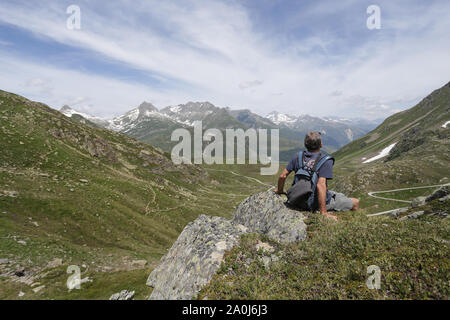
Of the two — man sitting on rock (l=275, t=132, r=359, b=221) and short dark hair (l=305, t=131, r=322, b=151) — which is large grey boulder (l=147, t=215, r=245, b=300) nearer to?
man sitting on rock (l=275, t=132, r=359, b=221)

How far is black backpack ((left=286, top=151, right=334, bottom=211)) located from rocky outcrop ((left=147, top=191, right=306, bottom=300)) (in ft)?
2.90

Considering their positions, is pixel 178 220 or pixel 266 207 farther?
pixel 178 220

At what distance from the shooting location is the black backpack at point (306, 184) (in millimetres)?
11164

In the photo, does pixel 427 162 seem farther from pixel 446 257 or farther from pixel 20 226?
pixel 20 226

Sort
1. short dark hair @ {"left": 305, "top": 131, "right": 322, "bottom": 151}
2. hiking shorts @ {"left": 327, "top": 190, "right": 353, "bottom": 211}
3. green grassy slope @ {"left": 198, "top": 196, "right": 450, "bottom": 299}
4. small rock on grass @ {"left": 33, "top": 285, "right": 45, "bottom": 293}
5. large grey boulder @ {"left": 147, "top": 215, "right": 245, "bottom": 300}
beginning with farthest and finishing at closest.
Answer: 1. small rock on grass @ {"left": 33, "top": 285, "right": 45, "bottom": 293}
2. hiking shorts @ {"left": 327, "top": 190, "right": 353, "bottom": 211}
3. short dark hair @ {"left": 305, "top": 131, "right": 322, "bottom": 151}
4. large grey boulder @ {"left": 147, "top": 215, "right": 245, "bottom": 300}
5. green grassy slope @ {"left": 198, "top": 196, "right": 450, "bottom": 299}

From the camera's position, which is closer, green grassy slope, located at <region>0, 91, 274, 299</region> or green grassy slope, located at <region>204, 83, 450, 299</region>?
green grassy slope, located at <region>204, 83, 450, 299</region>

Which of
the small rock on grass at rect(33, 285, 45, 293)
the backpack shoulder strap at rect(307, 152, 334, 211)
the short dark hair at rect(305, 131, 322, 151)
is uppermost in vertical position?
the short dark hair at rect(305, 131, 322, 151)

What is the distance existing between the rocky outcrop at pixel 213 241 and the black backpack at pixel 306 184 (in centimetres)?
88

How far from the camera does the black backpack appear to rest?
11164mm

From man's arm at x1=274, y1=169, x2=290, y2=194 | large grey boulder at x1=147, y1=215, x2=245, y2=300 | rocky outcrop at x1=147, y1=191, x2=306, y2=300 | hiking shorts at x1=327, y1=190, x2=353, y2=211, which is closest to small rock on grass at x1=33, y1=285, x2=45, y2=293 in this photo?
rocky outcrop at x1=147, y1=191, x2=306, y2=300

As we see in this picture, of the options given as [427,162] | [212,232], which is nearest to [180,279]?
[212,232]

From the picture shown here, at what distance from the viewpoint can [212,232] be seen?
39.1 feet

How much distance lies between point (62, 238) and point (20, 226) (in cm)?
544

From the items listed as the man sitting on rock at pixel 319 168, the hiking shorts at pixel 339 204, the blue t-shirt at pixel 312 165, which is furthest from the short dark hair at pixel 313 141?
the hiking shorts at pixel 339 204
